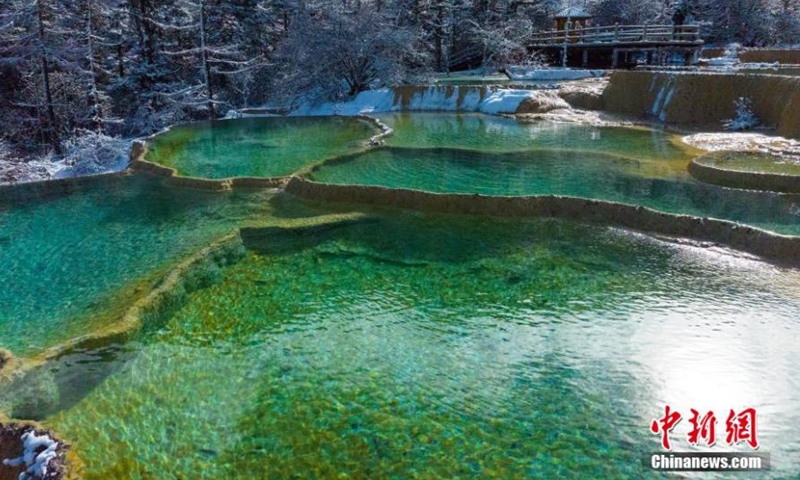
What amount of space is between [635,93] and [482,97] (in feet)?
19.9

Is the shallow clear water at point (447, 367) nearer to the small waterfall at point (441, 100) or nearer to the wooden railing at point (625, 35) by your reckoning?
the small waterfall at point (441, 100)

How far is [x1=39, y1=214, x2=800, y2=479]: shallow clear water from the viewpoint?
552cm

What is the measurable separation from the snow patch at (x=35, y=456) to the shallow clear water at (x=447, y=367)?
0.82 feet

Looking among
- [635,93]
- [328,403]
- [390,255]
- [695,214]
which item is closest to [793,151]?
[695,214]

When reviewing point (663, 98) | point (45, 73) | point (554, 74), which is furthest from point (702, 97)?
point (45, 73)

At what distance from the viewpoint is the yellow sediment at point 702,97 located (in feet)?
57.6

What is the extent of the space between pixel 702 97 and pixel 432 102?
10.7m

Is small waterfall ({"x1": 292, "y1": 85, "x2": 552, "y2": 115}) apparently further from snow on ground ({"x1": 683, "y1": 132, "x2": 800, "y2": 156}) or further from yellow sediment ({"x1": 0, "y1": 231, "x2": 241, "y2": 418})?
yellow sediment ({"x1": 0, "y1": 231, "x2": 241, "y2": 418})

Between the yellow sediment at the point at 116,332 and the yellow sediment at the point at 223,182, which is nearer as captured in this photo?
the yellow sediment at the point at 116,332

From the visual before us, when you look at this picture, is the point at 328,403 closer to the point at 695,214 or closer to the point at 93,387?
the point at 93,387

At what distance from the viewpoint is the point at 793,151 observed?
15.2m

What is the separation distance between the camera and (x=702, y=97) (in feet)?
65.4

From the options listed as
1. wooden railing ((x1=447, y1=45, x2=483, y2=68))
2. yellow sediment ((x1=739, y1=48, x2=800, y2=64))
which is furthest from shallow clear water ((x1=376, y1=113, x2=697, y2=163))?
wooden railing ((x1=447, y1=45, x2=483, y2=68))

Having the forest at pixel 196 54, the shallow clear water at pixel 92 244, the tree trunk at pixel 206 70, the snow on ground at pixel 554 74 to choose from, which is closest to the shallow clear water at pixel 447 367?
the shallow clear water at pixel 92 244
